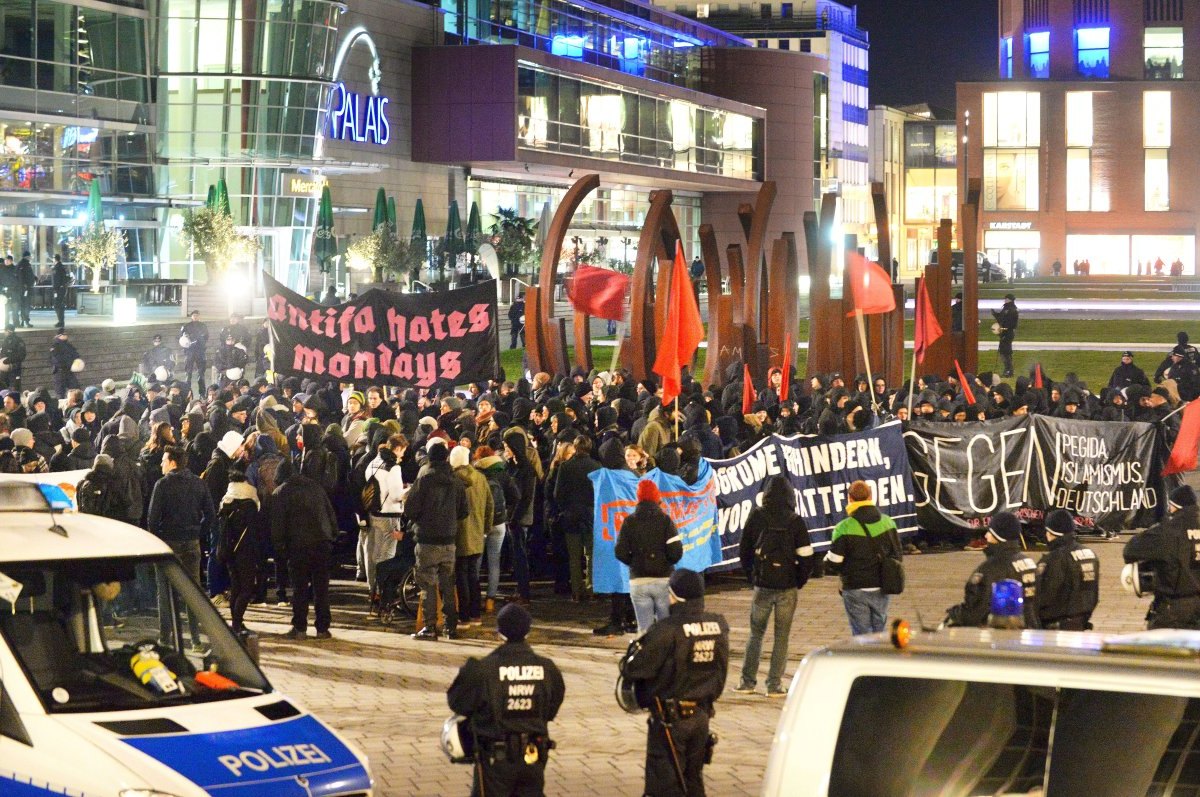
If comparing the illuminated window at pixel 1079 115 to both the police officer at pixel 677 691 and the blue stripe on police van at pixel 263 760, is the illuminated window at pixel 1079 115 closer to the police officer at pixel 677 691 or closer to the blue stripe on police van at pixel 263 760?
the police officer at pixel 677 691

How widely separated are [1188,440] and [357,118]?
50489 mm

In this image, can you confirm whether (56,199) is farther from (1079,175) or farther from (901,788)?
(1079,175)

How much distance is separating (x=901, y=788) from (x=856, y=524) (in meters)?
6.52

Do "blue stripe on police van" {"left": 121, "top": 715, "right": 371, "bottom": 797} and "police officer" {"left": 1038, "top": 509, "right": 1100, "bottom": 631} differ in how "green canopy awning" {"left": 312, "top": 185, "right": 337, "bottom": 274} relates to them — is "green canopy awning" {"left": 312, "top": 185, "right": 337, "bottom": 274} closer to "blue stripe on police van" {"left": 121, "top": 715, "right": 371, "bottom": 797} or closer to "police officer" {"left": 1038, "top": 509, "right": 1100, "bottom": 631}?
"police officer" {"left": 1038, "top": 509, "right": 1100, "bottom": 631}

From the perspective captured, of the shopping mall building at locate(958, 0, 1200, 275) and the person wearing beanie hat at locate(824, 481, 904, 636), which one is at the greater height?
the shopping mall building at locate(958, 0, 1200, 275)

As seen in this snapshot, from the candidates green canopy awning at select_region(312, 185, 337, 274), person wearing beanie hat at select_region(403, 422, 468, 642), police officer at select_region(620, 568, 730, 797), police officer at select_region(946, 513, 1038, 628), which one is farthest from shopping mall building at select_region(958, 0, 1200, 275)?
police officer at select_region(620, 568, 730, 797)

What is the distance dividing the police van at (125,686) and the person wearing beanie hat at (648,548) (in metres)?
4.70

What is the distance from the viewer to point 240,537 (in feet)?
44.9

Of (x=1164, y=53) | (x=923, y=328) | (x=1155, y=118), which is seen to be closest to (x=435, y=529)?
(x=923, y=328)

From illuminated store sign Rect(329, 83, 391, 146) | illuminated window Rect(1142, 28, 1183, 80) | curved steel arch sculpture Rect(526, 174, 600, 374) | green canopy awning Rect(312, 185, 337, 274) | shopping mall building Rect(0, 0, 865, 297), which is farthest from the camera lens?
illuminated window Rect(1142, 28, 1183, 80)

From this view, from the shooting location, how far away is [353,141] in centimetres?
6375

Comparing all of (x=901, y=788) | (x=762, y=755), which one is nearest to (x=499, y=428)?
(x=762, y=755)

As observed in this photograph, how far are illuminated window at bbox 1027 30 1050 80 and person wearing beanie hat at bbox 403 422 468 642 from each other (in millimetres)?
110023

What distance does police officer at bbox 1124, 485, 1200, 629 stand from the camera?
35.4 feet
